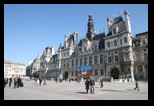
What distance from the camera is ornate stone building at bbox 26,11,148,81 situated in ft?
145

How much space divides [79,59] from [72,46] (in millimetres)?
10430

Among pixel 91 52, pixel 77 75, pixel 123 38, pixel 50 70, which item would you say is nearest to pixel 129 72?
pixel 123 38

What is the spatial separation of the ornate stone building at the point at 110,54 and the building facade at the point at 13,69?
62.4 meters

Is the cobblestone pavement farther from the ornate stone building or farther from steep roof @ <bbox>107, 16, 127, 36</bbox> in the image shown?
steep roof @ <bbox>107, 16, 127, 36</bbox>

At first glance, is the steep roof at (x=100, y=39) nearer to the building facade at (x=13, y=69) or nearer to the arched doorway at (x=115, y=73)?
the arched doorway at (x=115, y=73)

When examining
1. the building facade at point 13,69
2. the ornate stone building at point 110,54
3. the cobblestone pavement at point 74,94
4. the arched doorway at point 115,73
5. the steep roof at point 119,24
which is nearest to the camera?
the cobblestone pavement at point 74,94

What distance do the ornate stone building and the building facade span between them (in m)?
62.4

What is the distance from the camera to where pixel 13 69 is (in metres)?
121

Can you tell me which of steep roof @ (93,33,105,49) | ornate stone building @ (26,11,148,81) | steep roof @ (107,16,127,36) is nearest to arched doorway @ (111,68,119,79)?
ornate stone building @ (26,11,148,81)

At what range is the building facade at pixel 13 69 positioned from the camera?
115 meters

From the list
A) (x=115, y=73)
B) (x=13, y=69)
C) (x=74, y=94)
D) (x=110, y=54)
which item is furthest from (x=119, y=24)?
(x=13, y=69)

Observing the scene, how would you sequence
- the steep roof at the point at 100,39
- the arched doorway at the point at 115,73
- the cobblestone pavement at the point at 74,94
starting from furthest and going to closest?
the steep roof at the point at 100,39 < the arched doorway at the point at 115,73 < the cobblestone pavement at the point at 74,94

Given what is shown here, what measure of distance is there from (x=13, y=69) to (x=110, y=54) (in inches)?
3806

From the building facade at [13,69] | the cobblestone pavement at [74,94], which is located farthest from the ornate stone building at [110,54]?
the building facade at [13,69]
